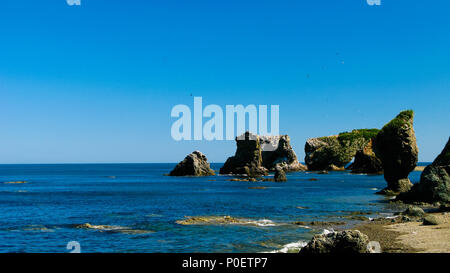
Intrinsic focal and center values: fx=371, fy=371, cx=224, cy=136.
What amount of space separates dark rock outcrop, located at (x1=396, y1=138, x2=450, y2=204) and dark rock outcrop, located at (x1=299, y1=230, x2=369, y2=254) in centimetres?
3345

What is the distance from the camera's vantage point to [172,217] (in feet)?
147

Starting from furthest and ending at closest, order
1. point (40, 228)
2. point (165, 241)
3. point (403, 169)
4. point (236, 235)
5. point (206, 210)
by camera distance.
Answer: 1. point (403, 169)
2. point (206, 210)
3. point (40, 228)
4. point (236, 235)
5. point (165, 241)

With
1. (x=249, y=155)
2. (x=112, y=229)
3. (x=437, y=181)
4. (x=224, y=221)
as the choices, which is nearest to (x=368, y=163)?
(x=249, y=155)

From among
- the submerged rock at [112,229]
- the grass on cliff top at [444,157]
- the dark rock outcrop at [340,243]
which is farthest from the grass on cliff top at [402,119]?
the dark rock outcrop at [340,243]

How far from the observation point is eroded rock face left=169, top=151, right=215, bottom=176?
162m

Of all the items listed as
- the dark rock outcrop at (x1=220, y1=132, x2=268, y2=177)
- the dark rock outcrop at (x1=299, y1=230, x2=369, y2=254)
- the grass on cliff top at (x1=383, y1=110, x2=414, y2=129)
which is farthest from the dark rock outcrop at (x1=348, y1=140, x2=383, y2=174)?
the dark rock outcrop at (x1=299, y1=230, x2=369, y2=254)

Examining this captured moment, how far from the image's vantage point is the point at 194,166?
162m

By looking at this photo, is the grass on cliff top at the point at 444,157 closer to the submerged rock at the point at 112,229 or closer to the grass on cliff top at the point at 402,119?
the grass on cliff top at the point at 402,119

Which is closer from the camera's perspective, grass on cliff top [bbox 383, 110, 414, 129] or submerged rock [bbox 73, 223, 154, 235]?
submerged rock [bbox 73, 223, 154, 235]

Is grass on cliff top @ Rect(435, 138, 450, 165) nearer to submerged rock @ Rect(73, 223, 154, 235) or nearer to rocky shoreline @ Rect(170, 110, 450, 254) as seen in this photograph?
rocky shoreline @ Rect(170, 110, 450, 254)

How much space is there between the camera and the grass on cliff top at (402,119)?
65000 millimetres
